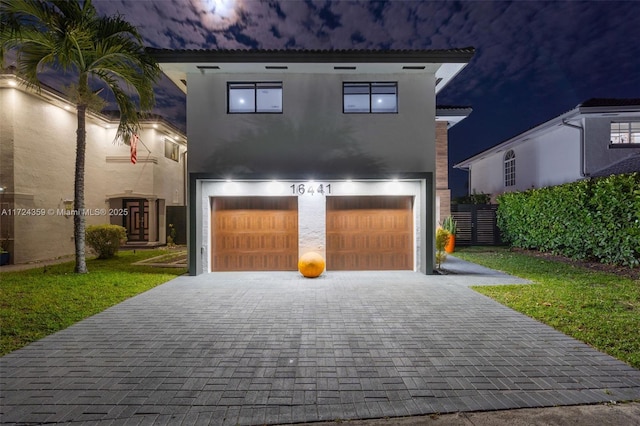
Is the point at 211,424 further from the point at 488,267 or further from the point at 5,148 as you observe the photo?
the point at 5,148

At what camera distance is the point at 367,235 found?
1050cm

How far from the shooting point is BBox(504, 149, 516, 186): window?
20.4 m

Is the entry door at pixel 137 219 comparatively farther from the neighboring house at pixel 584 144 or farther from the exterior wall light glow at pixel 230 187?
the neighboring house at pixel 584 144

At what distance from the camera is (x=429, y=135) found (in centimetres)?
1016

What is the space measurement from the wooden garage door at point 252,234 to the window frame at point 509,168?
16.8 metres

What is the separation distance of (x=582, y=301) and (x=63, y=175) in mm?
18492

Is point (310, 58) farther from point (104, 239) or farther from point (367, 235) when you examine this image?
point (104, 239)

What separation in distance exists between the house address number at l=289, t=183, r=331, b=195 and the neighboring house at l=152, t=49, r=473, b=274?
3 centimetres

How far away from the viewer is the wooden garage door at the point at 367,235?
412 inches

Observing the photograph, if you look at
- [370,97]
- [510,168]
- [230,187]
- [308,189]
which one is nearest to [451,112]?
[370,97]

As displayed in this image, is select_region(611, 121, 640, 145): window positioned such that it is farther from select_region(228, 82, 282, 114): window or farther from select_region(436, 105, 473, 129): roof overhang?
select_region(228, 82, 282, 114): window

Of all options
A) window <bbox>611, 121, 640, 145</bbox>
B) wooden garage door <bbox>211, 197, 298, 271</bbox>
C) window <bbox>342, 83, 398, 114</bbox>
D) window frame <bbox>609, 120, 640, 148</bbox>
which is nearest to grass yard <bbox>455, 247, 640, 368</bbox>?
wooden garage door <bbox>211, 197, 298, 271</bbox>

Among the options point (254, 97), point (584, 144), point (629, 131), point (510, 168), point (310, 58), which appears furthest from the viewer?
point (510, 168)

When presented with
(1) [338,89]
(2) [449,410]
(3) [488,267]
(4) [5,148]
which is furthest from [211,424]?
(4) [5,148]
